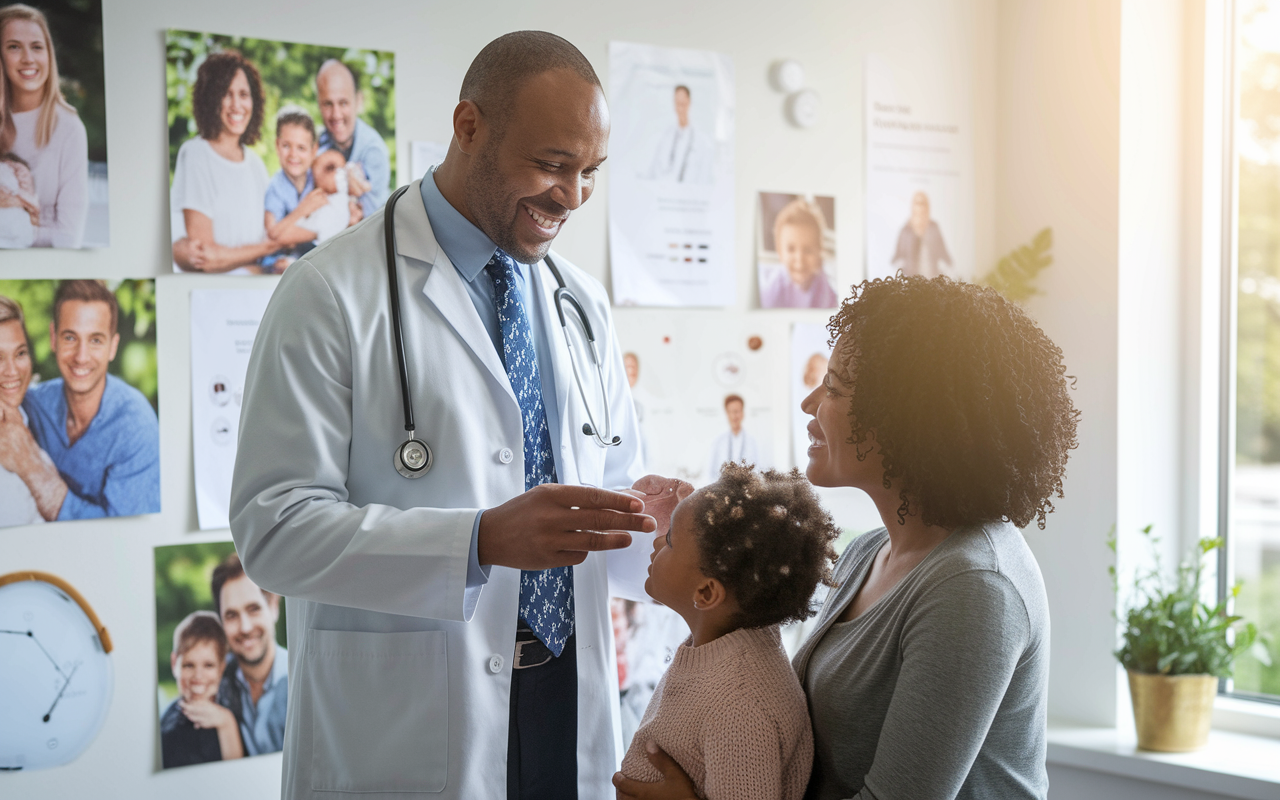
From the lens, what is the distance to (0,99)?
1.64m

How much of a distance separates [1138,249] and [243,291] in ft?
6.80

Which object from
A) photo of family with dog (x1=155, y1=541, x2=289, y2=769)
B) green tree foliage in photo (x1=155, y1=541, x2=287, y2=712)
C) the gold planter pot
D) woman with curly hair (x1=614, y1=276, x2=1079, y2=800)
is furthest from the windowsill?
green tree foliage in photo (x1=155, y1=541, x2=287, y2=712)

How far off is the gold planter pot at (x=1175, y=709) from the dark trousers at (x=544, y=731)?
1552mm

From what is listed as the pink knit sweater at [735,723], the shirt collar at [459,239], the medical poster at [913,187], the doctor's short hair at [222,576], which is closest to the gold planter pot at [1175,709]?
the medical poster at [913,187]

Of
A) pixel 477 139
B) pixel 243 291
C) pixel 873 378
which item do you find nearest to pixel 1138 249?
pixel 873 378

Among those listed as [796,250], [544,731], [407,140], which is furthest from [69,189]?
[796,250]

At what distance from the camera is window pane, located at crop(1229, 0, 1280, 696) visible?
2498 mm

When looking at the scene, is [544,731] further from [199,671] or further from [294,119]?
[294,119]

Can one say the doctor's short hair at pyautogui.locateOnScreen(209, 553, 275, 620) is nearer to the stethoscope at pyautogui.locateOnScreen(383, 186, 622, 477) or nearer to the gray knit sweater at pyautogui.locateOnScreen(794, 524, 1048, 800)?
the stethoscope at pyautogui.locateOnScreen(383, 186, 622, 477)

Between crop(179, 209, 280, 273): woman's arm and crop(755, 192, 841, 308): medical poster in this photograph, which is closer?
crop(179, 209, 280, 273): woman's arm

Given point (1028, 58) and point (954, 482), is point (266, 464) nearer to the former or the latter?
point (954, 482)

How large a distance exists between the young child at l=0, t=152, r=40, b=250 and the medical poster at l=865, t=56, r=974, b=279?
5.96ft

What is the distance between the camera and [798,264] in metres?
2.49

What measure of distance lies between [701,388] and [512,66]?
109cm
